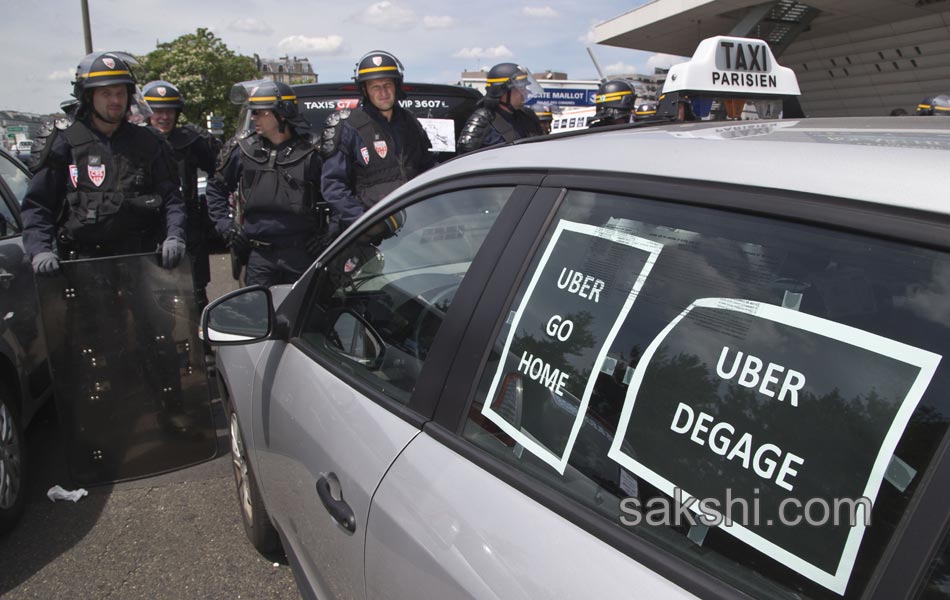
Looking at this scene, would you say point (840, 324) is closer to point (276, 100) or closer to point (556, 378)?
point (556, 378)

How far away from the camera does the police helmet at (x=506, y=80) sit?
5.64 meters

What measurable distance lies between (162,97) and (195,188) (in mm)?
842

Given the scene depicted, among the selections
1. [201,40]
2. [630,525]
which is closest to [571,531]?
[630,525]

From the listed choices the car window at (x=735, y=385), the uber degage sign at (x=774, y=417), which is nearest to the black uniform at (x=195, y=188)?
the car window at (x=735, y=385)

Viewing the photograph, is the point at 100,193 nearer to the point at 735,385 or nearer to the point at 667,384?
the point at 667,384

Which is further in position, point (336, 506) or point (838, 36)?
point (838, 36)

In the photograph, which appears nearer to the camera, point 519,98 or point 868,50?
point 519,98

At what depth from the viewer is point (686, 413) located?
1021 mm

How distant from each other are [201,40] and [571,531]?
1537 inches

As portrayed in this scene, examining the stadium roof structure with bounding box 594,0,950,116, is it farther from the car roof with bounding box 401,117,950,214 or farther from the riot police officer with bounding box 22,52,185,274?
the car roof with bounding box 401,117,950,214

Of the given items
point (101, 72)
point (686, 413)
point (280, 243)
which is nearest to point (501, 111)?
point (280, 243)

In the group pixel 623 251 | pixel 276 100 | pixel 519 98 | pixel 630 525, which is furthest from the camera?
pixel 519 98

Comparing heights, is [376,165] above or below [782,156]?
below

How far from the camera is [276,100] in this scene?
4223 millimetres
